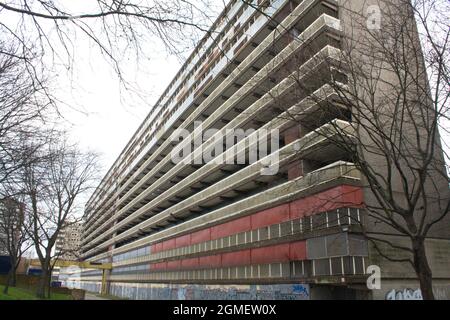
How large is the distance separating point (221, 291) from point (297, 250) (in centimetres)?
1057

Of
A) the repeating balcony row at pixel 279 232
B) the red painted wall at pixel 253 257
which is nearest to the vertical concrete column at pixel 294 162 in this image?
the repeating balcony row at pixel 279 232

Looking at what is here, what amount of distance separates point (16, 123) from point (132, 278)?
53363mm

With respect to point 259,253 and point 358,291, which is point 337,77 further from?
point 259,253

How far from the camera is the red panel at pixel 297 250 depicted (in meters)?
22.8

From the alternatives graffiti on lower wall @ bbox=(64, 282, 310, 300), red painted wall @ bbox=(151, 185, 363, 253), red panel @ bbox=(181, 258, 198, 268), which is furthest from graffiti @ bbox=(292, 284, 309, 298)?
red panel @ bbox=(181, 258, 198, 268)

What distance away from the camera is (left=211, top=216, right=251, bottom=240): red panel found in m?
29.5

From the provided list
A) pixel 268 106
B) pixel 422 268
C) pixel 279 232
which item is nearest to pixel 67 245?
pixel 279 232

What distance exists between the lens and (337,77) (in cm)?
1105

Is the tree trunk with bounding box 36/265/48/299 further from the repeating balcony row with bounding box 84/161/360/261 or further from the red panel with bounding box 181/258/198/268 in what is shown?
the repeating balcony row with bounding box 84/161/360/261

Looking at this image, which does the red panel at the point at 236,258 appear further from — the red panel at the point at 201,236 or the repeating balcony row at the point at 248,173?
the repeating balcony row at the point at 248,173

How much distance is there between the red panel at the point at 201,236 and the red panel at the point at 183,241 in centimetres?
116

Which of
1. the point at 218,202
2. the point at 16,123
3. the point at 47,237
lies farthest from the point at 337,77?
the point at 218,202

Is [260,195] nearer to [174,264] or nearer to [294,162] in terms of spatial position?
[294,162]

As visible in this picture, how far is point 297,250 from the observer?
76.2 ft
